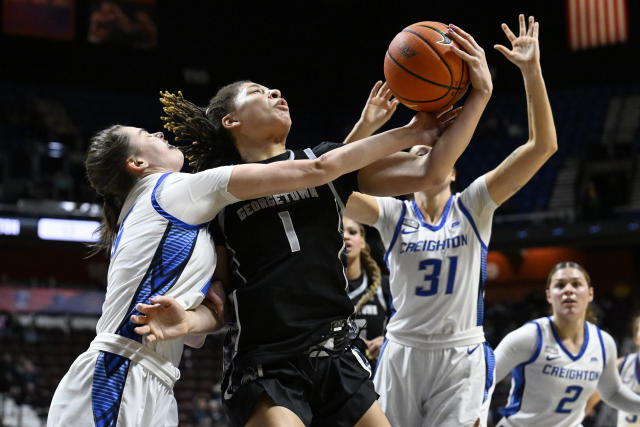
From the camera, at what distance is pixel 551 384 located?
5.14 metres

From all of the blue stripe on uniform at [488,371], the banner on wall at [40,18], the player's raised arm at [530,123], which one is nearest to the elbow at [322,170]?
the player's raised arm at [530,123]

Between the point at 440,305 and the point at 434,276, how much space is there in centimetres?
16

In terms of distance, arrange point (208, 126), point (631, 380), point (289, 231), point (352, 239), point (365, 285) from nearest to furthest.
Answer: point (289, 231), point (208, 126), point (352, 239), point (365, 285), point (631, 380)

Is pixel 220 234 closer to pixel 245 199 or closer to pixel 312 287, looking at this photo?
pixel 245 199

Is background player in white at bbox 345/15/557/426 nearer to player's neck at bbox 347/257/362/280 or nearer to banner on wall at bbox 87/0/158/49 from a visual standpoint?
player's neck at bbox 347/257/362/280

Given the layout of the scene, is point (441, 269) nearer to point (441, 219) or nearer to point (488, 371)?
point (441, 219)

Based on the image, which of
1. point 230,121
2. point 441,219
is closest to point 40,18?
point 441,219

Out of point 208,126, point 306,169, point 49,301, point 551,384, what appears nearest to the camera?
point 306,169

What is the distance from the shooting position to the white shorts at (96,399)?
2.74 meters

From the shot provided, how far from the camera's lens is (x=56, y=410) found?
2.77 meters

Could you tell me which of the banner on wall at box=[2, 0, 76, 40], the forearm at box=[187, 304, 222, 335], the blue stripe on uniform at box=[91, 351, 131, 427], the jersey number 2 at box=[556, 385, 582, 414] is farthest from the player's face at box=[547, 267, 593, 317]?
the banner on wall at box=[2, 0, 76, 40]

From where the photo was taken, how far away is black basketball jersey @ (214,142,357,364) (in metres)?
2.86

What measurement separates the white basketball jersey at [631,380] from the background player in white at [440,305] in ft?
9.68

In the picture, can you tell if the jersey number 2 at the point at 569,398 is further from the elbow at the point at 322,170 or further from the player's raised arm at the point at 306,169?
the elbow at the point at 322,170
